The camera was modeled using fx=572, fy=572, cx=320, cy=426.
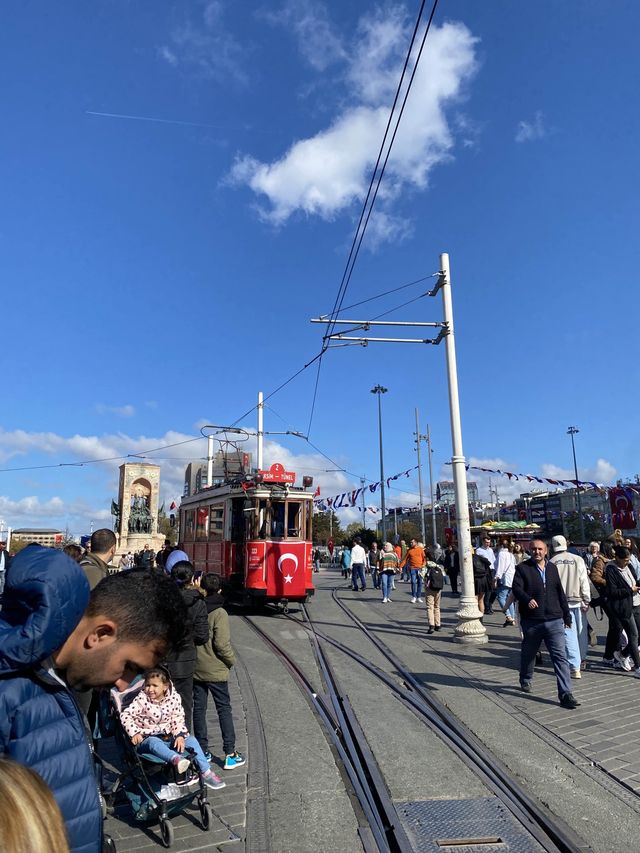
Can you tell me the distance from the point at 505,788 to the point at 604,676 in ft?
14.0

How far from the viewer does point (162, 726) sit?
13.9 ft

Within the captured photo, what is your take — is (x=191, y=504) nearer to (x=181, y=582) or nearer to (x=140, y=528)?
(x=181, y=582)

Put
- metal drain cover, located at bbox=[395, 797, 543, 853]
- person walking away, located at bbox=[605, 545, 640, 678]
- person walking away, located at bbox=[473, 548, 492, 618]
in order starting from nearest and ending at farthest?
1. metal drain cover, located at bbox=[395, 797, 543, 853]
2. person walking away, located at bbox=[605, 545, 640, 678]
3. person walking away, located at bbox=[473, 548, 492, 618]

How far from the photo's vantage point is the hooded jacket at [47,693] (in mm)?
1342

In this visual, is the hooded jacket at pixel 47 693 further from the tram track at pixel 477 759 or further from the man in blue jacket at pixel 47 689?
the tram track at pixel 477 759

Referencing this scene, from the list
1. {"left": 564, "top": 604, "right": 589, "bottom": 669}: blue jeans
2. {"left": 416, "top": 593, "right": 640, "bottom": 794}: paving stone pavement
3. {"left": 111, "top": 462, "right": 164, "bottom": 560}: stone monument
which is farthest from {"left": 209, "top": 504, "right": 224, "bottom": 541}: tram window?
{"left": 111, "top": 462, "right": 164, "bottom": 560}: stone monument

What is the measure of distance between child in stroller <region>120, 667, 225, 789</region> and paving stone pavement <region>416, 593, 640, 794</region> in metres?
3.24

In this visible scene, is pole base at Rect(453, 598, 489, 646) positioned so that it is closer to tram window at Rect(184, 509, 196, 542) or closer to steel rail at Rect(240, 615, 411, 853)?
steel rail at Rect(240, 615, 411, 853)

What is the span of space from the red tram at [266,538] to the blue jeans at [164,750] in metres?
9.56

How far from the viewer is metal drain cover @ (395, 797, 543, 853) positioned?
11.6ft

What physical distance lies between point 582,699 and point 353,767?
3320mm

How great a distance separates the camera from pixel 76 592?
4.74 ft

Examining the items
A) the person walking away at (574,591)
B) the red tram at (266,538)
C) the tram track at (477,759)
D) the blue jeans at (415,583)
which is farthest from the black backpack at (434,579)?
the blue jeans at (415,583)

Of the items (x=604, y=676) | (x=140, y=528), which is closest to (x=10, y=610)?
(x=604, y=676)
